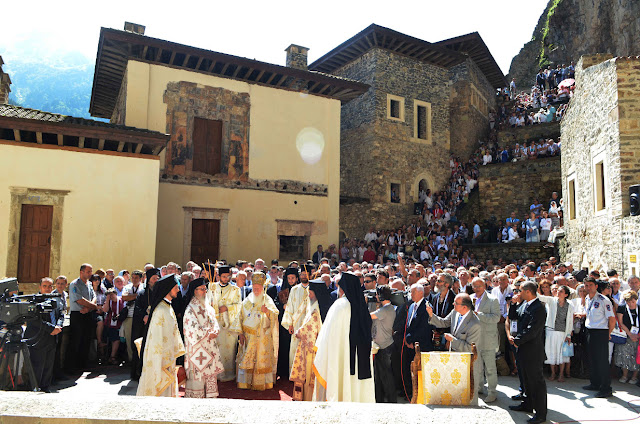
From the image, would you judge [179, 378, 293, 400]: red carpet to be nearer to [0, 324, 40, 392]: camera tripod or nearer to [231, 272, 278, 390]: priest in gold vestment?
[231, 272, 278, 390]: priest in gold vestment

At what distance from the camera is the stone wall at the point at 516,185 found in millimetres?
20750

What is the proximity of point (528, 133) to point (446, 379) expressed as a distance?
952 inches

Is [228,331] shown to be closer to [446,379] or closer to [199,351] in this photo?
[199,351]

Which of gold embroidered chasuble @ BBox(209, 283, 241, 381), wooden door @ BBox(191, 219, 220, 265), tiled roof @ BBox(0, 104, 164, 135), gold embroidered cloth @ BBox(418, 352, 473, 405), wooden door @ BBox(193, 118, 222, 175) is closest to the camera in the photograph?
gold embroidered cloth @ BBox(418, 352, 473, 405)

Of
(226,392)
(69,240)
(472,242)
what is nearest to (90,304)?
(226,392)

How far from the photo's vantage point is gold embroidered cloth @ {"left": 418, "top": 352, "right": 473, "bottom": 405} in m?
4.03

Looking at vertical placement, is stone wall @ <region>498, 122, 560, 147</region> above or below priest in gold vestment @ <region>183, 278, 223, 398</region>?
above

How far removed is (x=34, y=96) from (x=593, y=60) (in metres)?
71.9

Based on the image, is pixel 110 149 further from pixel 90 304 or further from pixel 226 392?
pixel 226 392

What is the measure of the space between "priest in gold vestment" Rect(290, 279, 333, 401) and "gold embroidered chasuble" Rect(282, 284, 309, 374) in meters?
0.55

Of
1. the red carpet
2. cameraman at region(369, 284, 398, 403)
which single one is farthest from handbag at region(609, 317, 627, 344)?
the red carpet

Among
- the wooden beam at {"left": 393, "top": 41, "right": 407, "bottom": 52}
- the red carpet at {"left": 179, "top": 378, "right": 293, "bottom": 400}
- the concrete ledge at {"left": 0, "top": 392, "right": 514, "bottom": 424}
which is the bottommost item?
the red carpet at {"left": 179, "top": 378, "right": 293, "bottom": 400}

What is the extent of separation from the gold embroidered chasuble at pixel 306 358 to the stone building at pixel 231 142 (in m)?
10.6

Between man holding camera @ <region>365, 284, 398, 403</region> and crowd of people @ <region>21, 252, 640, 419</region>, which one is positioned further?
man holding camera @ <region>365, 284, 398, 403</region>
